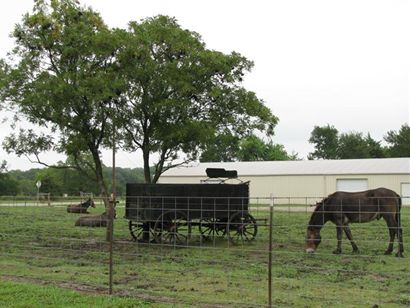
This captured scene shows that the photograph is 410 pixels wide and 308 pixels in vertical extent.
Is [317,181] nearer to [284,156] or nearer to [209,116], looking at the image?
[209,116]

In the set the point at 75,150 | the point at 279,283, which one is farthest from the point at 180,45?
the point at 279,283

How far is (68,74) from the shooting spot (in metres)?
15.1

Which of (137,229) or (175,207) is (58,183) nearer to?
(137,229)

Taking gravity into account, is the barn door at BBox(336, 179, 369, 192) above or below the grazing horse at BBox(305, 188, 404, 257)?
above

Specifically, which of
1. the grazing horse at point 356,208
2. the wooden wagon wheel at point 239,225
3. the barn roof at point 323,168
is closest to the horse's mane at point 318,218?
the grazing horse at point 356,208

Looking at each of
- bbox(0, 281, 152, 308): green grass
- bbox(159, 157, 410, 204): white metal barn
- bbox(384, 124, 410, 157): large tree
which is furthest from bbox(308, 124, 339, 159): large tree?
bbox(0, 281, 152, 308): green grass

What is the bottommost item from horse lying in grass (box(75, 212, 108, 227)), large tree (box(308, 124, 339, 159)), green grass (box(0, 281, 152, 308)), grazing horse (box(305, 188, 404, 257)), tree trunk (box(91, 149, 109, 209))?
green grass (box(0, 281, 152, 308))

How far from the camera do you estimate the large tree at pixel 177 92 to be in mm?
15773

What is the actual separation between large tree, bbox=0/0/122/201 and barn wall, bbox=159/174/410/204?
26370 mm

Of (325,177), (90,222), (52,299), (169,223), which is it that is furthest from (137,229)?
(325,177)

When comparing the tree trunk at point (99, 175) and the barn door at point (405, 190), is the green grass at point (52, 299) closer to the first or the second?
the tree trunk at point (99, 175)

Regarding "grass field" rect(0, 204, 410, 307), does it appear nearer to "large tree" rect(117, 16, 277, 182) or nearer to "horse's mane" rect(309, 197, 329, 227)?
"horse's mane" rect(309, 197, 329, 227)

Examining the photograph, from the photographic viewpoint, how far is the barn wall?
40875mm

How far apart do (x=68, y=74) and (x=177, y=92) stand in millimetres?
3152
